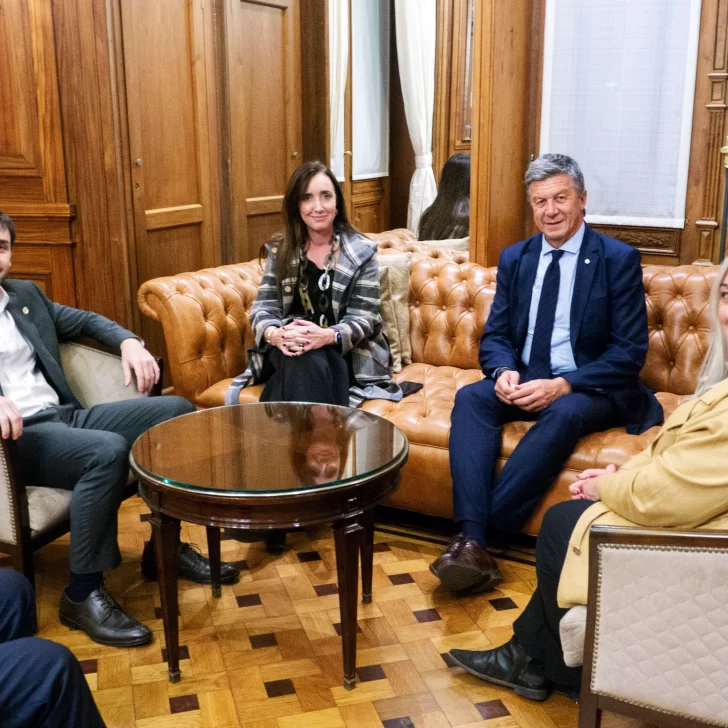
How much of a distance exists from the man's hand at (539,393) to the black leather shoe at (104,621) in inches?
51.2

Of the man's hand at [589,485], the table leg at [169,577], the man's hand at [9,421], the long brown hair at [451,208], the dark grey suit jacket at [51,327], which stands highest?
the long brown hair at [451,208]

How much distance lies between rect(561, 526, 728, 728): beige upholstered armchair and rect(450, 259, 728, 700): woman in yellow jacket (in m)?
0.14

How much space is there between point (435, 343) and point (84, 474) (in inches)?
60.9

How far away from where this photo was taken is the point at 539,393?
2.87 metres

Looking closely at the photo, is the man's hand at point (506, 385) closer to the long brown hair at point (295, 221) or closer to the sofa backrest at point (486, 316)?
the sofa backrest at point (486, 316)

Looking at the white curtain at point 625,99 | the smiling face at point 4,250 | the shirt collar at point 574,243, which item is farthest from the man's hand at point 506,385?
the smiling face at point 4,250

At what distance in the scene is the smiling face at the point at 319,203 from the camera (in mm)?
3234

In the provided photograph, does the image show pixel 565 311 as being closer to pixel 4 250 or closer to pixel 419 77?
pixel 4 250

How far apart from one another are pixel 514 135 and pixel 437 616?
209 cm

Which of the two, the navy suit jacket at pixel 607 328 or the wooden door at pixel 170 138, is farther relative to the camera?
the wooden door at pixel 170 138

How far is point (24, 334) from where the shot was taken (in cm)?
277

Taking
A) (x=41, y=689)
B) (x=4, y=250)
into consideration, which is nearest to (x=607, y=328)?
(x=4, y=250)

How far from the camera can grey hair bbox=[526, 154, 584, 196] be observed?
295cm

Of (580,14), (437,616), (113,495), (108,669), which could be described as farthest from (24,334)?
(580,14)
